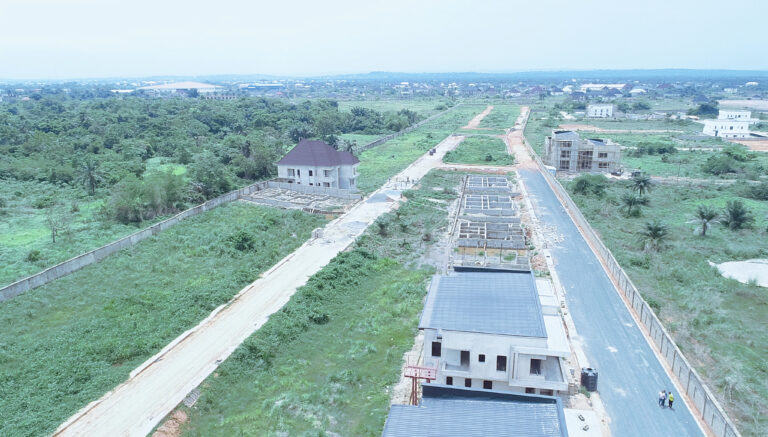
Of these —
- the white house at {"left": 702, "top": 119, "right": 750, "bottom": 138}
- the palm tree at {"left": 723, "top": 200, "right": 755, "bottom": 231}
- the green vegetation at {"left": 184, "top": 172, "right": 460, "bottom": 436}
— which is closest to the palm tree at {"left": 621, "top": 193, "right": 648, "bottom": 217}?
the palm tree at {"left": 723, "top": 200, "right": 755, "bottom": 231}

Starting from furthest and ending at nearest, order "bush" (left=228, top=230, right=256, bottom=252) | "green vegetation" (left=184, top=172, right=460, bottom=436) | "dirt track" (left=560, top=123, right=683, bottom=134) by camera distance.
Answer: "dirt track" (left=560, top=123, right=683, bottom=134) < "bush" (left=228, top=230, right=256, bottom=252) < "green vegetation" (left=184, top=172, right=460, bottom=436)

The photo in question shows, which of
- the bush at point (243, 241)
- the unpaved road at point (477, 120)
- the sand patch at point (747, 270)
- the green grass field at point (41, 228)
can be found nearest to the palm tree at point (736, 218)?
the sand patch at point (747, 270)

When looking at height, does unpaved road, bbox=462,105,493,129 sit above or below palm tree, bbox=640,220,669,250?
above

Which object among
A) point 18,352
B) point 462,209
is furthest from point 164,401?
point 462,209

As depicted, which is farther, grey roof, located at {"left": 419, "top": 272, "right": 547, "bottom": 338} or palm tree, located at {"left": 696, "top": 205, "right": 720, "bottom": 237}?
palm tree, located at {"left": 696, "top": 205, "right": 720, "bottom": 237}

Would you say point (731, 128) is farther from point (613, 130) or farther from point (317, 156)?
point (317, 156)

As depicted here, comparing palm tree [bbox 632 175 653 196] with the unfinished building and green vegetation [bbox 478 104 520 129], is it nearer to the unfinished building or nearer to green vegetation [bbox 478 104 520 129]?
the unfinished building

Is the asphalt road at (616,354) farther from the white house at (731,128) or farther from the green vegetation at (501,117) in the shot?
the green vegetation at (501,117)
